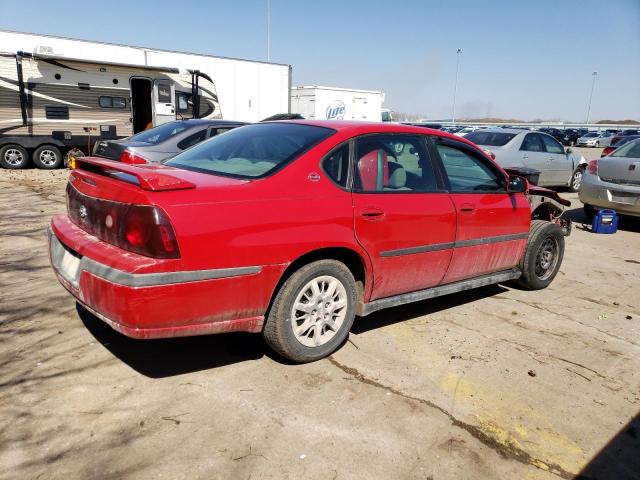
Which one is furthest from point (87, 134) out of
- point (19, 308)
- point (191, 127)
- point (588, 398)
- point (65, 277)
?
point (588, 398)

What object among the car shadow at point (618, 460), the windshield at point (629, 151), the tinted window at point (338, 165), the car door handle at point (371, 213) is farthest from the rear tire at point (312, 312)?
the windshield at point (629, 151)

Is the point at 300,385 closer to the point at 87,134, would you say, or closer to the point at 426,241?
the point at 426,241

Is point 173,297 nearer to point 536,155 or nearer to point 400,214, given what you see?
point 400,214

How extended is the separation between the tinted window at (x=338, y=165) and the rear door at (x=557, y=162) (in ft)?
30.8

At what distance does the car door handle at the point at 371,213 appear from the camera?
10.9 ft

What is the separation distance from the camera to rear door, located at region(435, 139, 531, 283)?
157 inches

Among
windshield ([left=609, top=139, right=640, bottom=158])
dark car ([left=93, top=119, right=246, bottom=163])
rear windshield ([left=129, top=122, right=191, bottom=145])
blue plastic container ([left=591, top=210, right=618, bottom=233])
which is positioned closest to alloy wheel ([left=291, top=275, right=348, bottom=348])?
dark car ([left=93, top=119, right=246, bottom=163])

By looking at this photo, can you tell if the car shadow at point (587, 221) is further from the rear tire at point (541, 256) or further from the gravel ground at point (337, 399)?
the gravel ground at point (337, 399)

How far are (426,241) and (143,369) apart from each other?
2124 mm

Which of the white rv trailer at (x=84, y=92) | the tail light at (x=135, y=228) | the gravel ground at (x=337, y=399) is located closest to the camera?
the gravel ground at (x=337, y=399)

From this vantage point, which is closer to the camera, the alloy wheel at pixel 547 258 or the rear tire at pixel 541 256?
the rear tire at pixel 541 256

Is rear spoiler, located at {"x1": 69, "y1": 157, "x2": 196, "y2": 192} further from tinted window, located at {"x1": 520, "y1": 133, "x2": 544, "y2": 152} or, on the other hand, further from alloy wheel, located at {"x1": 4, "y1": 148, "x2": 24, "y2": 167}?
alloy wheel, located at {"x1": 4, "y1": 148, "x2": 24, "y2": 167}

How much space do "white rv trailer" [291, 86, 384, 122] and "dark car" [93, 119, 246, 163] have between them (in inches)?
580

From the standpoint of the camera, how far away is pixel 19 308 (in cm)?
398
